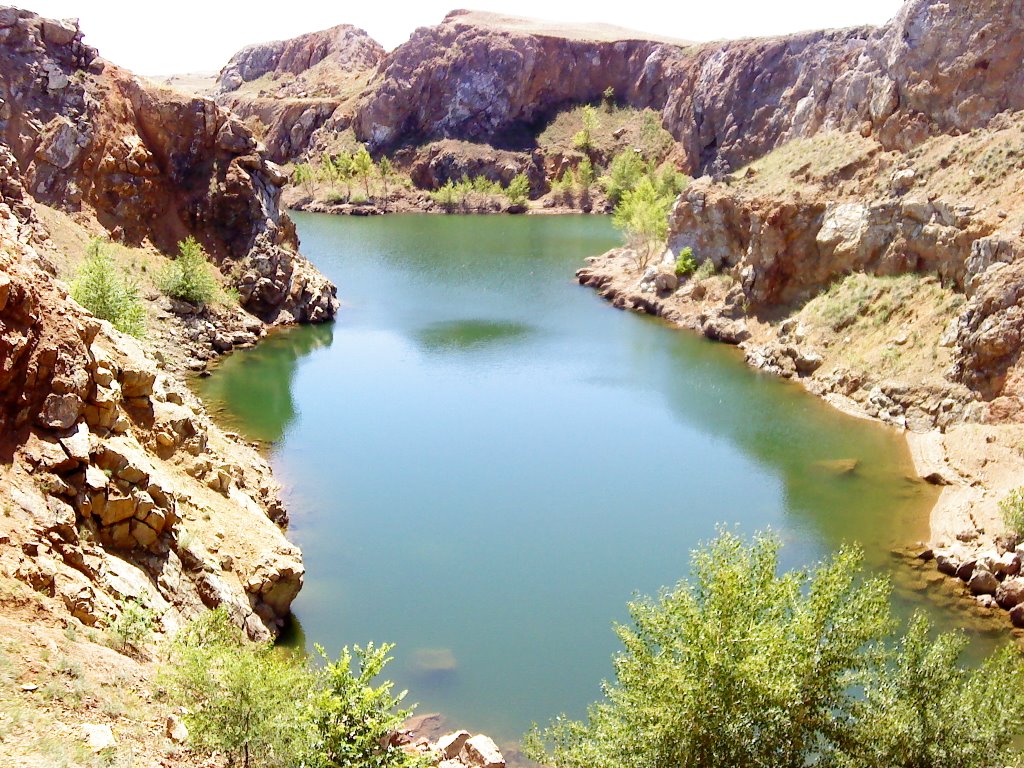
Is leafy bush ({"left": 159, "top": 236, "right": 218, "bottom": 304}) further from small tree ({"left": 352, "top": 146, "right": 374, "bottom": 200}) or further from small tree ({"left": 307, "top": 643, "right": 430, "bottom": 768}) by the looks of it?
small tree ({"left": 352, "top": 146, "right": 374, "bottom": 200})

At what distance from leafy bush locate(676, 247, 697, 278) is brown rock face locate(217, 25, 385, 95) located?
113 meters

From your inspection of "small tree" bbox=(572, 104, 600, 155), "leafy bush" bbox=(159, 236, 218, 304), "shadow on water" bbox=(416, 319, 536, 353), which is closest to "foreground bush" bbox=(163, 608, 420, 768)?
"shadow on water" bbox=(416, 319, 536, 353)

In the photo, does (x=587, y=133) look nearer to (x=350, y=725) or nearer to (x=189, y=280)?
(x=189, y=280)

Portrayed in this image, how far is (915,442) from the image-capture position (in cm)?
3922

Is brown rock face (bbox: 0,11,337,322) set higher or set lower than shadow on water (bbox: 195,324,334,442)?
higher

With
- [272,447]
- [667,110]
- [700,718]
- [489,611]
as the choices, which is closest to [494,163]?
[667,110]

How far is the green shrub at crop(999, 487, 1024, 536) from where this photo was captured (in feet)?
93.2

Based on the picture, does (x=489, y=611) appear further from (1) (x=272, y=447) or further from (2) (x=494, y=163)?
(2) (x=494, y=163)

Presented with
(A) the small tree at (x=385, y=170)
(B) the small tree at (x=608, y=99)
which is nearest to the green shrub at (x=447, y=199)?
(A) the small tree at (x=385, y=170)

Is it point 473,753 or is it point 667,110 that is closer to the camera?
point 473,753

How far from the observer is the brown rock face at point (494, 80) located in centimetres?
13875

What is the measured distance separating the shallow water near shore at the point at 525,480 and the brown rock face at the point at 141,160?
7.39 m

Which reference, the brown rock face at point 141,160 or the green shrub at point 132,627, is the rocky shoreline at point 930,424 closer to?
the green shrub at point 132,627

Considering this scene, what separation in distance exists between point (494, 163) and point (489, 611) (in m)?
112
